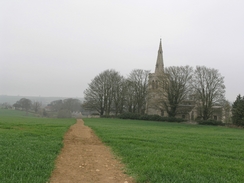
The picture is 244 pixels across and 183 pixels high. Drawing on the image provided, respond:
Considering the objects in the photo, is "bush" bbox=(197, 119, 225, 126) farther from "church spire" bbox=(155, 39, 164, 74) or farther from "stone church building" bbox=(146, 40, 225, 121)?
"church spire" bbox=(155, 39, 164, 74)

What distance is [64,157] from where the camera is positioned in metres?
10.0

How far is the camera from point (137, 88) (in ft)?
204

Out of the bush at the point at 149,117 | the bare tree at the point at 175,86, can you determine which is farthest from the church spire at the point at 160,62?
the bush at the point at 149,117

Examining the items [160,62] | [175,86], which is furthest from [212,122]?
[160,62]

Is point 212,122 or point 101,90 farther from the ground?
point 101,90

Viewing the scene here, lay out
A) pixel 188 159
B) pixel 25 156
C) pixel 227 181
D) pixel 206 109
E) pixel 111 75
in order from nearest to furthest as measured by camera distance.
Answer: pixel 227 181 → pixel 25 156 → pixel 188 159 → pixel 206 109 → pixel 111 75

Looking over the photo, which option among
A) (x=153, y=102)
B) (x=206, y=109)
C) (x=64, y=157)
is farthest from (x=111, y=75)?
(x=64, y=157)

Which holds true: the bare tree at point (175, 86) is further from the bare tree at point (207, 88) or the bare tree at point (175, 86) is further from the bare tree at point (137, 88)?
the bare tree at point (137, 88)

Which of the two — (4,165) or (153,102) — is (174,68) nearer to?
(153,102)

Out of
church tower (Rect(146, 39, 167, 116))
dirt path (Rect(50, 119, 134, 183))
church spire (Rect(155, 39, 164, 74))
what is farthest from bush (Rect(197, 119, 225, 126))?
dirt path (Rect(50, 119, 134, 183))

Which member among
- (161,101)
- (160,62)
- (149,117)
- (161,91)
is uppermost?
(160,62)

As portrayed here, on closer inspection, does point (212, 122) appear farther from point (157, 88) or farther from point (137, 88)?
point (137, 88)

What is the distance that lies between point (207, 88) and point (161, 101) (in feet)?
37.9

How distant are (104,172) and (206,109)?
161 ft
